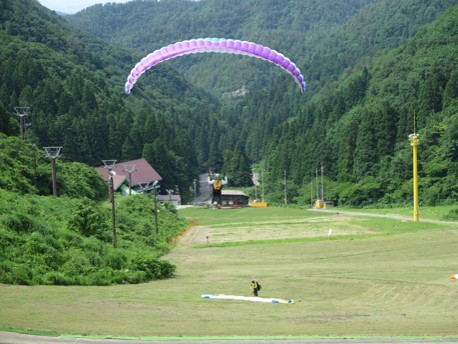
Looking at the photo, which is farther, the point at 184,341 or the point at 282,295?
the point at 282,295

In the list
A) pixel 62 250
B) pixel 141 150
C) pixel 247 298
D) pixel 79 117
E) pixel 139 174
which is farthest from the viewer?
pixel 141 150

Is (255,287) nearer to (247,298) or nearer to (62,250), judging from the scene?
(247,298)

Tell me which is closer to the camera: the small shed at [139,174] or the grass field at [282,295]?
the grass field at [282,295]

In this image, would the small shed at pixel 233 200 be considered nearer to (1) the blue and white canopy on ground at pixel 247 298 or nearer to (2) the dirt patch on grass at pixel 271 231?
(2) the dirt patch on grass at pixel 271 231

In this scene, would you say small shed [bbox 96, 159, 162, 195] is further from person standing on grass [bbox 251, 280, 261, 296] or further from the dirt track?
the dirt track

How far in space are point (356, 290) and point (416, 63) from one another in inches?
4239

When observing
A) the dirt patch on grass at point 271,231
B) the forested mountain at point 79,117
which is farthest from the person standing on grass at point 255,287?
the forested mountain at point 79,117

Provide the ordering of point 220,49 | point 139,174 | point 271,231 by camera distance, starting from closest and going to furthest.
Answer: point 220,49
point 271,231
point 139,174

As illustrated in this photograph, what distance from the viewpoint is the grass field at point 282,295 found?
2378 centimetres

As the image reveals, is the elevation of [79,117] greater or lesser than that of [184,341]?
greater

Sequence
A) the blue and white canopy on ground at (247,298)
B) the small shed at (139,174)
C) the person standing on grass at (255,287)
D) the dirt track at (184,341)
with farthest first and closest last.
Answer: the small shed at (139,174) < the person standing on grass at (255,287) < the blue and white canopy on ground at (247,298) < the dirt track at (184,341)

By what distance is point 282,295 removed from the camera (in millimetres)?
31297

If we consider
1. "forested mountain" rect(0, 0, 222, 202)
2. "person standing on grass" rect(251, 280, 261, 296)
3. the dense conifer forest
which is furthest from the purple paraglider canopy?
"forested mountain" rect(0, 0, 222, 202)

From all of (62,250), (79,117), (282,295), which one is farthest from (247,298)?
(79,117)
